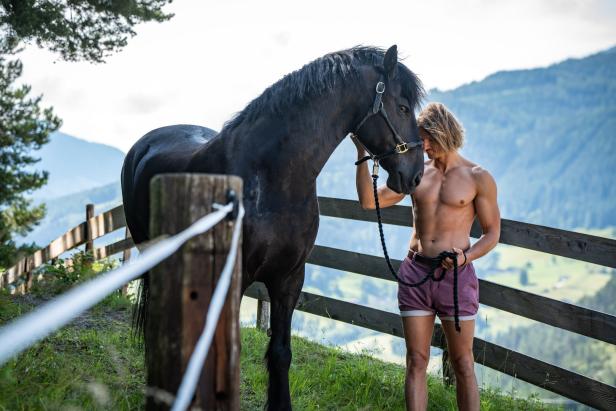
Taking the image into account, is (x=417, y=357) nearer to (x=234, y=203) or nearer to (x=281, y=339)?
(x=281, y=339)

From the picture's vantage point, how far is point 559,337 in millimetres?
132375

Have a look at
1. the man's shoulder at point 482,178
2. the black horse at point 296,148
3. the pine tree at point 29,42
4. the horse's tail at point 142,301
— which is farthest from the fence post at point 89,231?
the man's shoulder at point 482,178

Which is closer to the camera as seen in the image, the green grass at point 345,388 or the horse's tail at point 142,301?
the horse's tail at point 142,301

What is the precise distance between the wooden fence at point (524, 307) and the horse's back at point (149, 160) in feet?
5.61

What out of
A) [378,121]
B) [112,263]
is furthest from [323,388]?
[112,263]

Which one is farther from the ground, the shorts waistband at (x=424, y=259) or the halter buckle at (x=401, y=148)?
the halter buckle at (x=401, y=148)

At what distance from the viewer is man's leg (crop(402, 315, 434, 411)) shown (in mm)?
3441

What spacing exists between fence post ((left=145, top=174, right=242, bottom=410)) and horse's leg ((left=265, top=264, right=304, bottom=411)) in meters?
1.91

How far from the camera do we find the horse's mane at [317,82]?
327 centimetres

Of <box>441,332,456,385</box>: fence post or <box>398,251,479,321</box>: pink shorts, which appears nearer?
<box>398,251,479,321</box>: pink shorts

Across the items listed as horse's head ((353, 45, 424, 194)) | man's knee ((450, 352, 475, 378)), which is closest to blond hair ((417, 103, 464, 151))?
horse's head ((353, 45, 424, 194))

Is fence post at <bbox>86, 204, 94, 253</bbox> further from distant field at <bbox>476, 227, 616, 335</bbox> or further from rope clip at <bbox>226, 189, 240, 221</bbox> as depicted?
distant field at <bbox>476, 227, 616, 335</bbox>

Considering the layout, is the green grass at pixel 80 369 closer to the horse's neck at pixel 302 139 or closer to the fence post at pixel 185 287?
the fence post at pixel 185 287

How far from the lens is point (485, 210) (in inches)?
135
